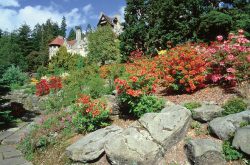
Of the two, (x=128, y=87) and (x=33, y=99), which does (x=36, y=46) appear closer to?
(x=33, y=99)

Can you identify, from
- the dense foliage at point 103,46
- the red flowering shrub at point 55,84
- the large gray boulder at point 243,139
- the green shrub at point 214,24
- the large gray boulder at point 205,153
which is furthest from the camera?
the dense foliage at point 103,46

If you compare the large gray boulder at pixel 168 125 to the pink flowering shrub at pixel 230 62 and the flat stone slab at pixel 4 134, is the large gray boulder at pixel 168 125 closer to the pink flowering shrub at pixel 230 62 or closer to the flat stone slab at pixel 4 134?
the pink flowering shrub at pixel 230 62

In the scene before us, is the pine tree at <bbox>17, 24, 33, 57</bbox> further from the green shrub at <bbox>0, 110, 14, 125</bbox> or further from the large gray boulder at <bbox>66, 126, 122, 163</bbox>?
the large gray boulder at <bbox>66, 126, 122, 163</bbox>

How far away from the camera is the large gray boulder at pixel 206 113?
322 inches

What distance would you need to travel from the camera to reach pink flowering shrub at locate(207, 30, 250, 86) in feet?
32.4

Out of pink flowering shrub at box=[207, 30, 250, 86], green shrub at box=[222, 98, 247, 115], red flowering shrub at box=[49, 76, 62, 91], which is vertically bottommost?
red flowering shrub at box=[49, 76, 62, 91]

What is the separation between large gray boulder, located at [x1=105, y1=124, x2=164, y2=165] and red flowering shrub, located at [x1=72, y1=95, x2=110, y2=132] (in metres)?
1.53

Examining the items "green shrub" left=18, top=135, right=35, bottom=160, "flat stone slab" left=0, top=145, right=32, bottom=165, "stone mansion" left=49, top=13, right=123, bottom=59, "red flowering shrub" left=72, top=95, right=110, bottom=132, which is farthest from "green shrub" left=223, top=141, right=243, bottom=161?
"stone mansion" left=49, top=13, right=123, bottom=59

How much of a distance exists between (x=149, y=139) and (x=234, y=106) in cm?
262

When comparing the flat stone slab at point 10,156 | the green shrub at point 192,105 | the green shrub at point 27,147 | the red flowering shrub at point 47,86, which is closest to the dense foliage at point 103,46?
the red flowering shrub at point 47,86

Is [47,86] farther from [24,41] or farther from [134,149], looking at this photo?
[24,41]

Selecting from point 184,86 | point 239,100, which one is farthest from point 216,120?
point 184,86

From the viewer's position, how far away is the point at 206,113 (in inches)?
322

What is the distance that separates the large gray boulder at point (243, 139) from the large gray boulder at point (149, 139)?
1450 mm
